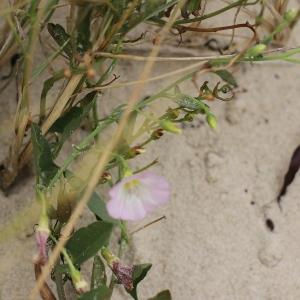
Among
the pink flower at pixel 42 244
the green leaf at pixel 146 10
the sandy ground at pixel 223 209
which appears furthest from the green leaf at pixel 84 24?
the sandy ground at pixel 223 209

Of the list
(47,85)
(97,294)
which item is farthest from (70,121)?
(97,294)

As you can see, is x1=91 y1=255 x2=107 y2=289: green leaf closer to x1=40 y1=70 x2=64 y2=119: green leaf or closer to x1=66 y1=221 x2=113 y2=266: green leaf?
x1=66 y1=221 x2=113 y2=266: green leaf

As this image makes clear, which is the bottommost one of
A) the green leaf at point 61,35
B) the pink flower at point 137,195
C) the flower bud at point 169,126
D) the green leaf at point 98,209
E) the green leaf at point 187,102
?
the green leaf at point 98,209

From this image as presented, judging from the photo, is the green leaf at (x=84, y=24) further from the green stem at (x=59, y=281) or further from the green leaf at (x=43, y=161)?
the green stem at (x=59, y=281)

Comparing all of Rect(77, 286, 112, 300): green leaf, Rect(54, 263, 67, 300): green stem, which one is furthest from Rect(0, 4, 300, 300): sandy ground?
Rect(77, 286, 112, 300): green leaf

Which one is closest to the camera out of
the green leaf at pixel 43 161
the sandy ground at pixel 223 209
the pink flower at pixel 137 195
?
the pink flower at pixel 137 195

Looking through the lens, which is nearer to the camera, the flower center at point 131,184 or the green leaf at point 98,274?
the flower center at point 131,184

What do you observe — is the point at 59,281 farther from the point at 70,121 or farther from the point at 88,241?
the point at 70,121
